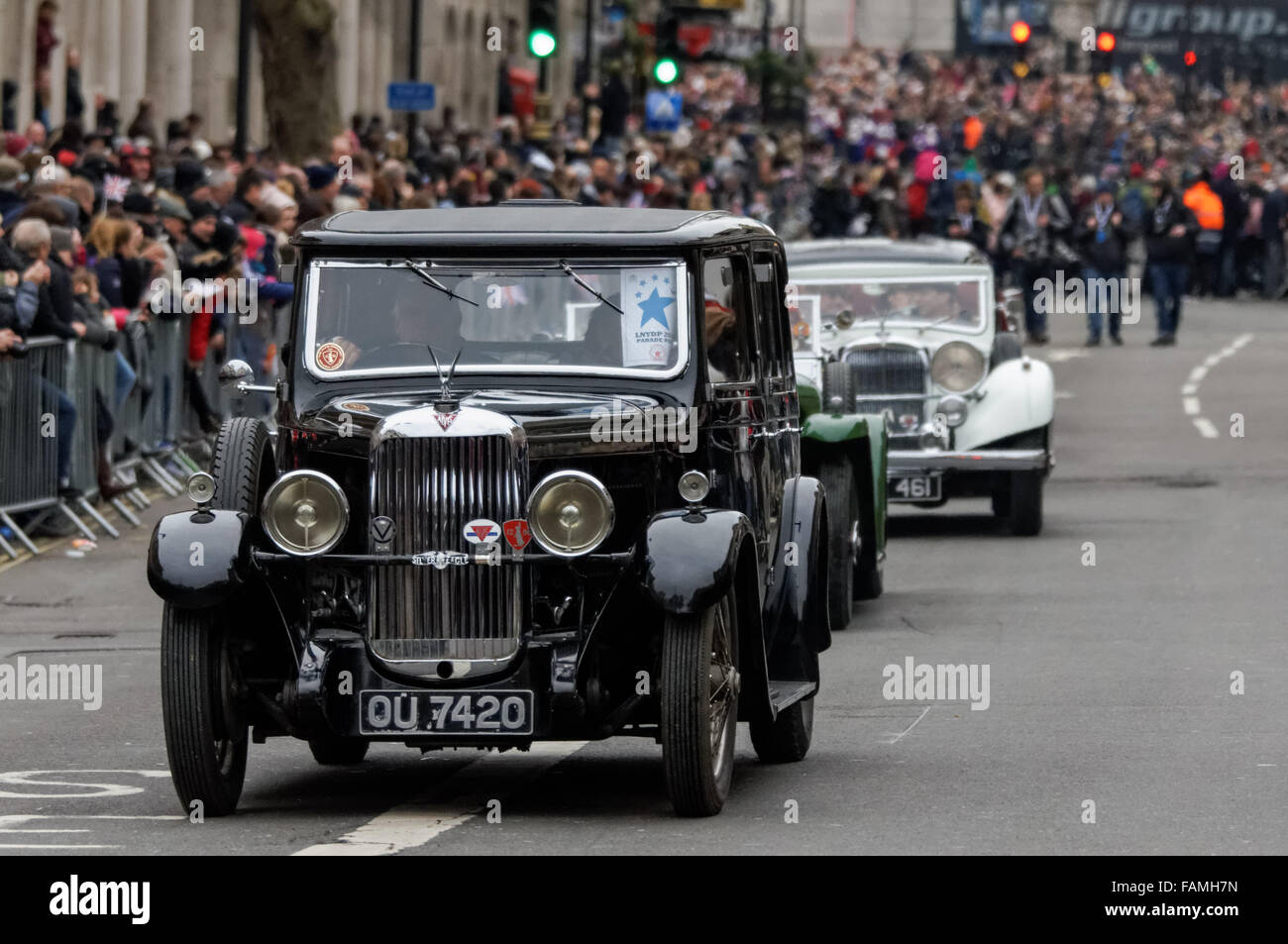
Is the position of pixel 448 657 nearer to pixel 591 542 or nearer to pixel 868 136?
pixel 591 542

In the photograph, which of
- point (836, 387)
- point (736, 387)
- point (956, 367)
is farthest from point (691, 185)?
point (736, 387)

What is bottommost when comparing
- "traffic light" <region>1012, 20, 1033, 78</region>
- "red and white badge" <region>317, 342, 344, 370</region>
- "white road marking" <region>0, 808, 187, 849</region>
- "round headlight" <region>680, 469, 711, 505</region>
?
"white road marking" <region>0, 808, 187, 849</region>

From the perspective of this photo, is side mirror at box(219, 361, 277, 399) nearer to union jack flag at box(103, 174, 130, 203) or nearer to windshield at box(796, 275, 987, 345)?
windshield at box(796, 275, 987, 345)

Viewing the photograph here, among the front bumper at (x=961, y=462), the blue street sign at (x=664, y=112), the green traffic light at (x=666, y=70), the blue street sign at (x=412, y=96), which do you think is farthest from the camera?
the blue street sign at (x=664, y=112)

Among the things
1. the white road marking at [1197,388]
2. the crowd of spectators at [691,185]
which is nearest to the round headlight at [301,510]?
the crowd of spectators at [691,185]

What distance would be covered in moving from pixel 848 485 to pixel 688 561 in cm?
571

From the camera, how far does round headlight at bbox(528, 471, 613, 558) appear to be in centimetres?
916

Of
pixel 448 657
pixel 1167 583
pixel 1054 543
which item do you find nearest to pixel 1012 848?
pixel 448 657

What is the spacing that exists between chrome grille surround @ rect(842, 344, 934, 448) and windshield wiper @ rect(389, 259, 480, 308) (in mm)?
9251

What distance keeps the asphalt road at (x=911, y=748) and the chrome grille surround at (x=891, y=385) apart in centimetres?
78

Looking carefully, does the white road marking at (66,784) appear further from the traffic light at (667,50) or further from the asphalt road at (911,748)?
the traffic light at (667,50)

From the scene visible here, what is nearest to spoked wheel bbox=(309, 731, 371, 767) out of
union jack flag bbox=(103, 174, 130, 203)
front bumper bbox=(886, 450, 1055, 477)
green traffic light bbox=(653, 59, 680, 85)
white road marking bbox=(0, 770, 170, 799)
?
white road marking bbox=(0, 770, 170, 799)

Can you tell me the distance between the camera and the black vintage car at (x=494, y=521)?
912 centimetres

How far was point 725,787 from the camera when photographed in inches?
372
